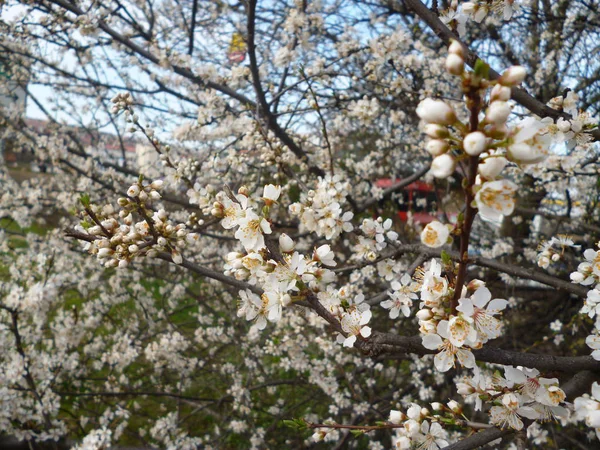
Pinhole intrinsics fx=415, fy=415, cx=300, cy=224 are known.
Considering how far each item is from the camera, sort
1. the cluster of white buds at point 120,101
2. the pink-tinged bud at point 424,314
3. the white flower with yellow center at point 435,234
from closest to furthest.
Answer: the white flower with yellow center at point 435,234 → the pink-tinged bud at point 424,314 → the cluster of white buds at point 120,101

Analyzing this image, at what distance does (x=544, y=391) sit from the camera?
4.32 feet

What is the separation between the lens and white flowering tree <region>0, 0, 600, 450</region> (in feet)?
4.22

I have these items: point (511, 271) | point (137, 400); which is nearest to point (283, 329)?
point (137, 400)

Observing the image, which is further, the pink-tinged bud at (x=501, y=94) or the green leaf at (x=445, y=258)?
the green leaf at (x=445, y=258)

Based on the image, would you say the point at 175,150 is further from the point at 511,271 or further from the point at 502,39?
the point at 511,271

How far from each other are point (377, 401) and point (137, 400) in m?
3.09

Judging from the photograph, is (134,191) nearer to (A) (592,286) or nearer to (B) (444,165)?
(B) (444,165)

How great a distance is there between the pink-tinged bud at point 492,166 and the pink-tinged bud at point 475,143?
4 cm

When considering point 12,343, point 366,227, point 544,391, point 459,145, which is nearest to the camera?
point 459,145

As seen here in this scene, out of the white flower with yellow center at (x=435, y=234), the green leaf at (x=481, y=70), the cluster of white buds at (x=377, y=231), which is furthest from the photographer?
the cluster of white buds at (x=377, y=231)

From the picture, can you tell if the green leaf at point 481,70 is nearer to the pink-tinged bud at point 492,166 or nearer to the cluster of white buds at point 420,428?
the pink-tinged bud at point 492,166

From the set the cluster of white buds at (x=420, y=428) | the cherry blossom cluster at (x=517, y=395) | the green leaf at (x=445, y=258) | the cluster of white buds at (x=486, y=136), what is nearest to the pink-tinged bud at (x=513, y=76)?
the cluster of white buds at (x=486, y=136)

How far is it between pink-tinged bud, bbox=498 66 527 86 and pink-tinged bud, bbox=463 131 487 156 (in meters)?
0.16

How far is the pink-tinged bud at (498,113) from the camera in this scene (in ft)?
2.56
